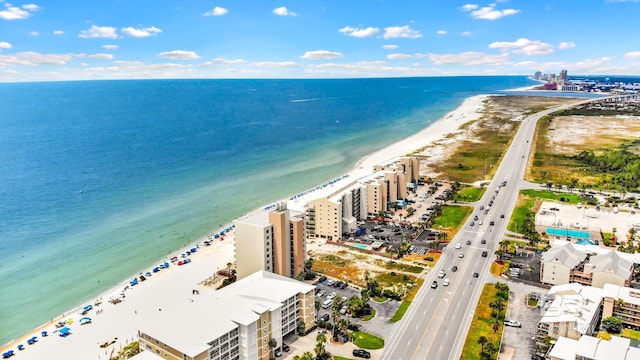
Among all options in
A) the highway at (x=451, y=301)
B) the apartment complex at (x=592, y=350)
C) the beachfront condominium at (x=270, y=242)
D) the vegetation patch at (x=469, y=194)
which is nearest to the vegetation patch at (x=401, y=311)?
the highway at (x=451, y=301)

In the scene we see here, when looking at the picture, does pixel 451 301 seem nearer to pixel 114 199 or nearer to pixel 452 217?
pixel 452 217

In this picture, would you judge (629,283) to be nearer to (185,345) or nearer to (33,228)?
(185,345)

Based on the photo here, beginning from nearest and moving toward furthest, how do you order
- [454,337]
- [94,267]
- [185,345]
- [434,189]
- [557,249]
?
[185,345], [454,337], [557,249], [94,267], [434,189]

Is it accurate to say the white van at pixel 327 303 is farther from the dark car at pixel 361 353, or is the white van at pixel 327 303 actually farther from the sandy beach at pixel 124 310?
the sandy beach at pixel 124 310

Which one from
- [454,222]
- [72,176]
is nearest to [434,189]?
[454,222]

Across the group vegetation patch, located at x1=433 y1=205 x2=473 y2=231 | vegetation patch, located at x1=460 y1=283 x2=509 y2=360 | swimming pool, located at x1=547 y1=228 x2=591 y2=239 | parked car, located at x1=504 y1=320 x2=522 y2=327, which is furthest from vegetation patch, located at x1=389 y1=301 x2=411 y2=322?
swimming pool, located at x1=547 y1=228 x2=591 y2=239

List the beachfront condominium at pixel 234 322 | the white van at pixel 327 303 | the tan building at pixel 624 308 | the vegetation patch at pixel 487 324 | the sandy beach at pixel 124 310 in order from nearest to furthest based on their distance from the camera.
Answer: the beachfront condominium at pixel 234 322
the vegetation patch at pixel 487 324
the sandy beach at pixel 124 310
the tan building at pixel 624 308
the white van at pixel 327 303

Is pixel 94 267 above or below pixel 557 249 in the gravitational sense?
below
